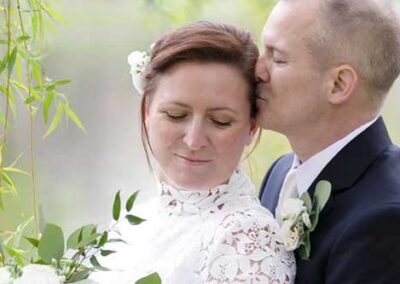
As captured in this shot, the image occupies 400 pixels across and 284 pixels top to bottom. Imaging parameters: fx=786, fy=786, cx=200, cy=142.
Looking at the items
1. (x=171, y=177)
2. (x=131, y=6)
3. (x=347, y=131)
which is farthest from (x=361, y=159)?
(x=131, y=6)

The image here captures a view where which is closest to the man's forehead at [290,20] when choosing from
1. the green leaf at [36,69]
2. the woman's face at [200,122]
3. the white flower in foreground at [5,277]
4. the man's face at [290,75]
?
the man's face at [290,75]

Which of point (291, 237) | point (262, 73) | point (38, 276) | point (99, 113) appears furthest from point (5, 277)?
point (99, 113)

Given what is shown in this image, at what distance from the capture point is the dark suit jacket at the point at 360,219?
1.25 metres

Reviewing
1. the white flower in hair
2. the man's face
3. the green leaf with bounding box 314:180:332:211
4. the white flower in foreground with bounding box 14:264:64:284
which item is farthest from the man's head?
the white flower in foreground with bounding box 14:264:64:284

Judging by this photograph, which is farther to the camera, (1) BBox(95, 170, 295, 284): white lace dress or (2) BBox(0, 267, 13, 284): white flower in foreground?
(1) BBox(95, 170, 295, 284): white lace dress

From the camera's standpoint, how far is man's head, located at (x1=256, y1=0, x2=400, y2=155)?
1349 millimetres

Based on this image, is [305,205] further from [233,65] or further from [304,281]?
[233,65]

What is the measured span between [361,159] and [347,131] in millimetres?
60

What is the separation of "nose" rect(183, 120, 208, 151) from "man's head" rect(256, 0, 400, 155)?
5.4 inches

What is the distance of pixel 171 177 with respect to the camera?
4.65ft

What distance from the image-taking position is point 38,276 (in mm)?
1053

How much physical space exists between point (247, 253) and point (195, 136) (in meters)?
0.22

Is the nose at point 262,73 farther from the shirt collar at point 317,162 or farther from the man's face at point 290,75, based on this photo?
the shirt collar at point 317,162

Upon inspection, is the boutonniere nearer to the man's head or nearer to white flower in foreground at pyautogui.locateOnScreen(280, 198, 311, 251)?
white flower in foreground at pyautogui.locateOnScreen(280, 198, 311, 251)
